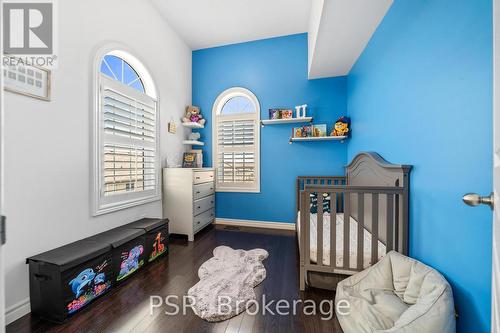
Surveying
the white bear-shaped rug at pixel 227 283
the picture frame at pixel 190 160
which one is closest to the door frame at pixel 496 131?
the white bear-shaped rug at pixel 227 283

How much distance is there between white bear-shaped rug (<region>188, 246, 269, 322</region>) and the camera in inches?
56.2

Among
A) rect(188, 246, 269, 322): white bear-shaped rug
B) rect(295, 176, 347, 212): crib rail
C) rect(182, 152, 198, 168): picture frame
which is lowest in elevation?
rect(188, 246, 269, 322): white bear-shaped rug

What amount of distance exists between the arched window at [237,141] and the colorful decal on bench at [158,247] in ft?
4.51

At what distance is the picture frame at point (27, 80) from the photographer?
4.38 feet

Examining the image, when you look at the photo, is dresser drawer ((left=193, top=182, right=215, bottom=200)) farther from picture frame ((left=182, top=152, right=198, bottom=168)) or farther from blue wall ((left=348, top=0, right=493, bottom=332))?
blue wall ((left=348, top=0, right=493, bottom=332))

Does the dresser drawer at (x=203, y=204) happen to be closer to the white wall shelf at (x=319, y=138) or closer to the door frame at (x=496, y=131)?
the white wall shelf at (x=319, y=138)

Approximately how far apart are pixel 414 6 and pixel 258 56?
7.49 feet

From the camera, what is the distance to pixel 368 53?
2182mm

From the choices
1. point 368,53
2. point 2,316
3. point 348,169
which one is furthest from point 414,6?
point 2,316

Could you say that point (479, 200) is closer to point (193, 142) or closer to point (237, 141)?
point (237, 141)

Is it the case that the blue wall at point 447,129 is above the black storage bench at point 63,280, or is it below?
above

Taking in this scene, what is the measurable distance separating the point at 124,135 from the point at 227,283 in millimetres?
1848

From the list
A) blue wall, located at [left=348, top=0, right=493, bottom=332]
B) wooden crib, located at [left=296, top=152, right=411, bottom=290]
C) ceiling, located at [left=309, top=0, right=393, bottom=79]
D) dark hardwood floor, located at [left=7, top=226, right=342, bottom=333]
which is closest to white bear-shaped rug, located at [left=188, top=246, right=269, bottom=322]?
dark hardwood floor, located at [left=7, top=226, right=342, bottom=333]

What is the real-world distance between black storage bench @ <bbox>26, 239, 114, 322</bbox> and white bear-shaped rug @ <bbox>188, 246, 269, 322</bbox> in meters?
0.72
